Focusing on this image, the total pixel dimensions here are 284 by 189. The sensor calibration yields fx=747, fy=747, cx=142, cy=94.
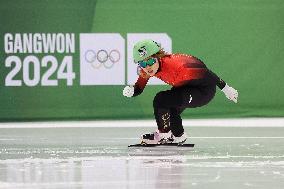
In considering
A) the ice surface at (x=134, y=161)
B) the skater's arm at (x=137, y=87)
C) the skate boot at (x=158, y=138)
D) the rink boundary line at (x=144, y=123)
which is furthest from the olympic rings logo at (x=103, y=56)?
the skate boot at (x=158, y=138)

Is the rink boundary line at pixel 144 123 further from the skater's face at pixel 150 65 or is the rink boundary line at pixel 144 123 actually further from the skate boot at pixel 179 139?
the skater's face at pixel 150 65

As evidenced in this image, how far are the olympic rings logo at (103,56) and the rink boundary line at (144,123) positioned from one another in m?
0.67

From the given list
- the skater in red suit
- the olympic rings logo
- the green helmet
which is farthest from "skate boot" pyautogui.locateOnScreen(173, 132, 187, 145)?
the olympic rings logo

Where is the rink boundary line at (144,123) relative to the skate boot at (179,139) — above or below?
above

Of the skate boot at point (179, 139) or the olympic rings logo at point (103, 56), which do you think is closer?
the skate boot at point (179, 139)

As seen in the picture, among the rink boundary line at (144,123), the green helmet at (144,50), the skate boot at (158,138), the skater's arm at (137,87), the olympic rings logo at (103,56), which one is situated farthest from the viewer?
the olympic rings logo at (103,56)

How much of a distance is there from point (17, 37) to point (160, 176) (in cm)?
481

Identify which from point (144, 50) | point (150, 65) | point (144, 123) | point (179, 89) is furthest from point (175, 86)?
point (144, 123)

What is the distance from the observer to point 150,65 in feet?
18.3

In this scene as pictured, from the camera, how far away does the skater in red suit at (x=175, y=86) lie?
5582 mm

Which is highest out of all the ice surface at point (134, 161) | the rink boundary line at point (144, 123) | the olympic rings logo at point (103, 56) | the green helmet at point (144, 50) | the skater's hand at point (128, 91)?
the olympic rings logo at point (103, 56)

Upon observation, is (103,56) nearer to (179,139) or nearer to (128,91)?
(128,91)

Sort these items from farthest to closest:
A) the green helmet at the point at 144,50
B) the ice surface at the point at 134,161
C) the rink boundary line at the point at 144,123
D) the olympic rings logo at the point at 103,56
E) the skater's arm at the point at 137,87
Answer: the olympic rings logo at the point at 103,56, the rink boundary line at the point at 144,123, the skater's arm at the point at 137,87, the green helmet at the point at 144,50, the ice surface at the point at 134,161

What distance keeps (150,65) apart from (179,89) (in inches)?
11.9
